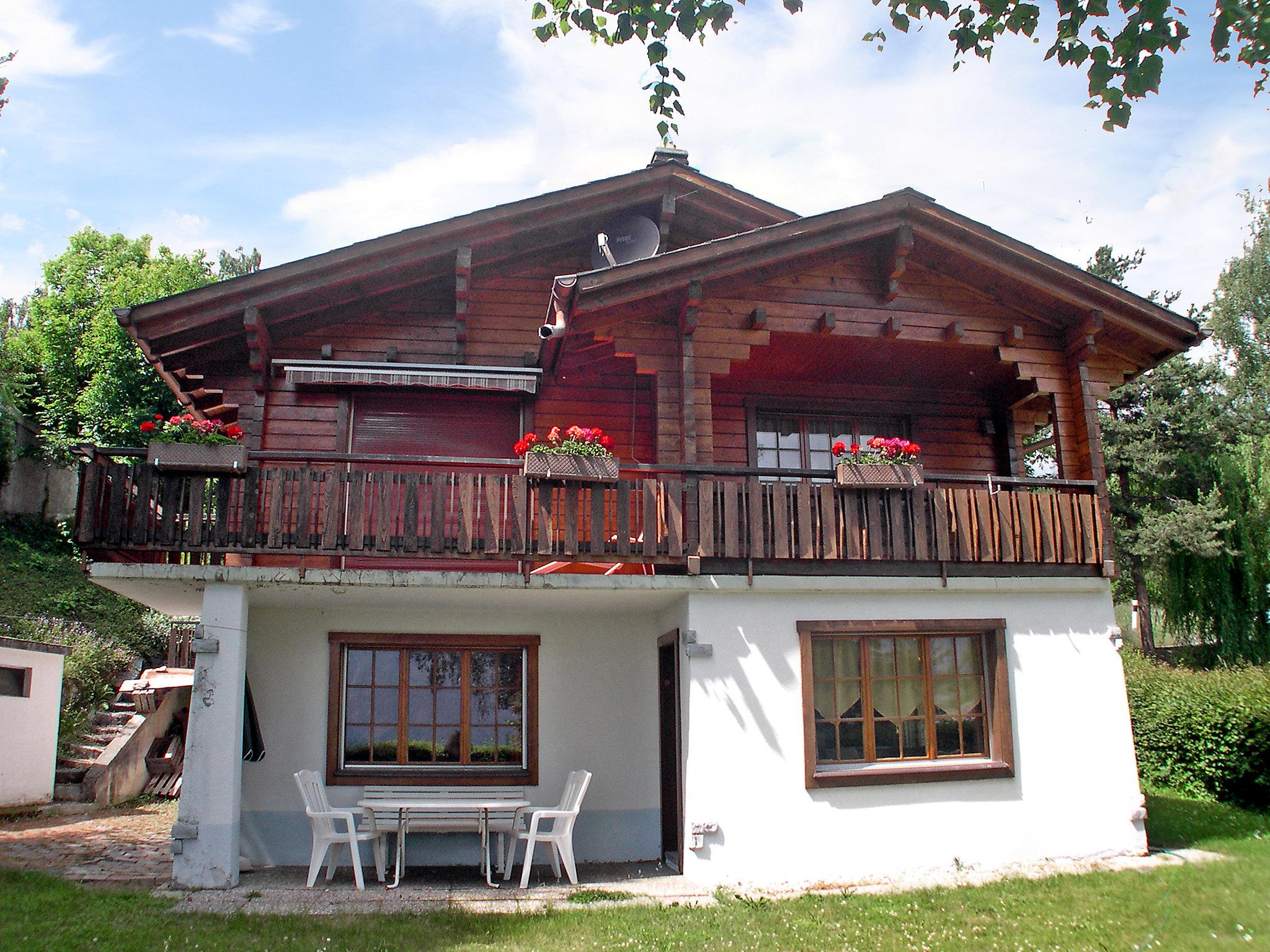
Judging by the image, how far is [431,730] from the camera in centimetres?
1057

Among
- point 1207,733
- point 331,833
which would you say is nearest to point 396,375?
point 331,833

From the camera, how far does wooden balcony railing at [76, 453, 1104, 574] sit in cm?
898

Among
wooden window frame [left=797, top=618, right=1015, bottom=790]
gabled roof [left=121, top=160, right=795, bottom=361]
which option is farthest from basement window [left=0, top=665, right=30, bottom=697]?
wooden window frame [left=797, top=618, right=1015, bottom=790]

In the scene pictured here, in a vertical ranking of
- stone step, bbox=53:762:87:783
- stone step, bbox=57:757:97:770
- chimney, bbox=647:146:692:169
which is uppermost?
chimney, bbox=647:146:692:169

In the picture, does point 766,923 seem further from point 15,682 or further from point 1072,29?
point 15,682

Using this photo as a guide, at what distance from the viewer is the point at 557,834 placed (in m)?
9.33

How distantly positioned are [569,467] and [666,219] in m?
4.42

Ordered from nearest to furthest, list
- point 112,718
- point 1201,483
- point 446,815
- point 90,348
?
point 446,815 < point 112,718 < point 1201,483 < point 90,348

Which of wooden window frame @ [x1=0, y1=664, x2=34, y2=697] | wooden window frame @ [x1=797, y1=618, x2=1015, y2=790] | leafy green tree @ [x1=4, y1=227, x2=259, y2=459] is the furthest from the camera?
leafy green tree @ [x1=4, y1=227, x2=259, y2=459]

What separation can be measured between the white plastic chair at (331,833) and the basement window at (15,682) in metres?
6.98

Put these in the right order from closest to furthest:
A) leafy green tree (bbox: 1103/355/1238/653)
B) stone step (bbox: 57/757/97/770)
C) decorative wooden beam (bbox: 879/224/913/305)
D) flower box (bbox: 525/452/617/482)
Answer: flower box (bbox: 525/452/617/482), decorative wooden beam (bbox: 879/224/913/305), stone step (bbox: 57/757/97/770), leafy green tree (bbox: 1103/355/1238/653)

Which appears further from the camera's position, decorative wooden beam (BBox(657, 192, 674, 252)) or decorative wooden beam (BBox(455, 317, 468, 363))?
decorative wooden beam (BBox(657, 192, 674, 252))

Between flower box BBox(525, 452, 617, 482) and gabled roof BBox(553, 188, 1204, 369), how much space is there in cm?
155

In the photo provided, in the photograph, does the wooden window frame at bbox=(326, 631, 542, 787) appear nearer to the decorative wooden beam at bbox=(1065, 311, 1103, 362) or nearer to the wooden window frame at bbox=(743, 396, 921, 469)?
the wooden window frame at bbox=(743, 396, 921, 469)
